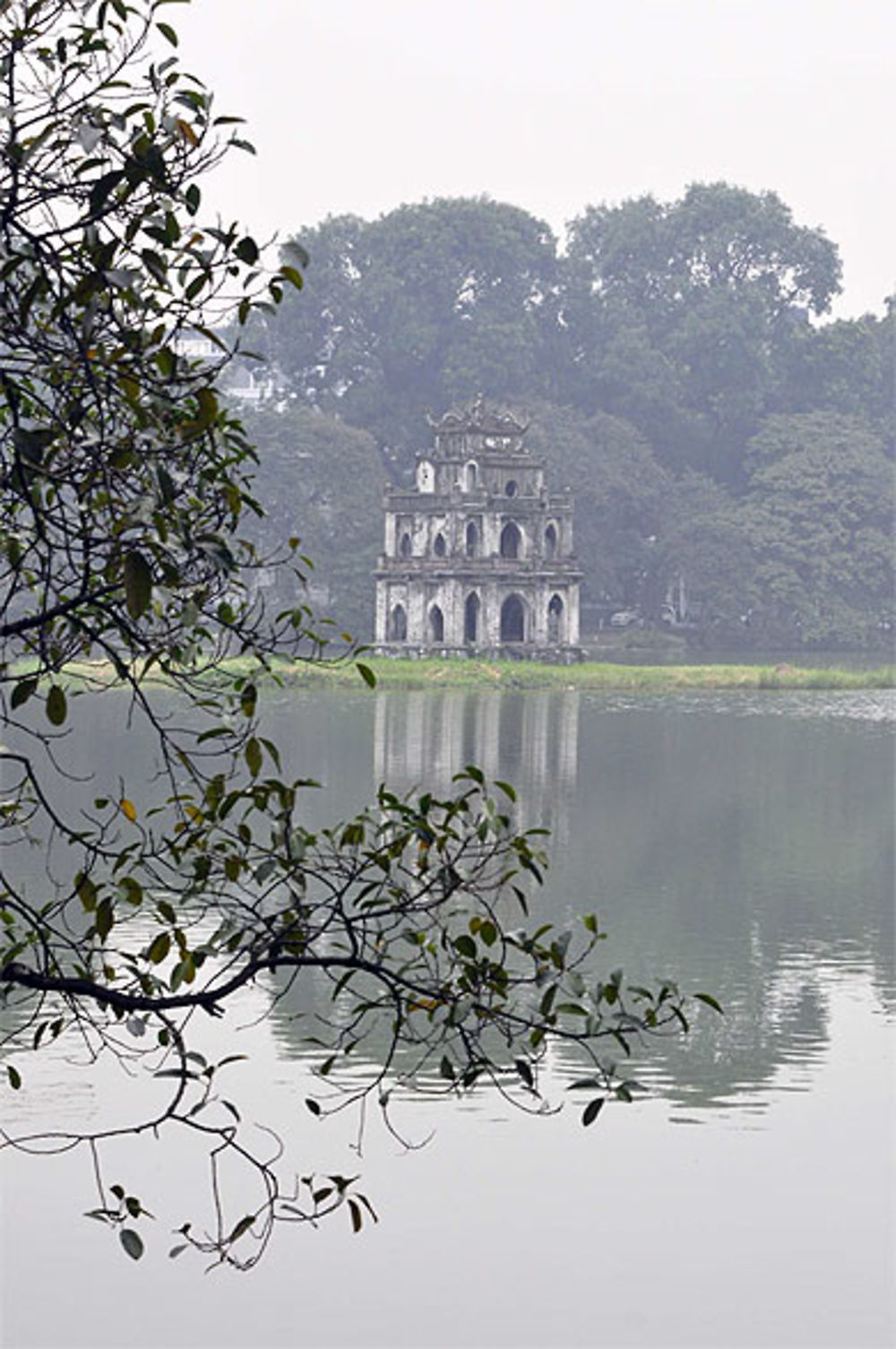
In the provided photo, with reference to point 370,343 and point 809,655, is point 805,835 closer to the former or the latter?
point 809,655

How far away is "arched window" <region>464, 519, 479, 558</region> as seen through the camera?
176ft

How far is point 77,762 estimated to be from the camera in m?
25.9

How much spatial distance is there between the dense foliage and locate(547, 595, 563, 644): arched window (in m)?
5.78

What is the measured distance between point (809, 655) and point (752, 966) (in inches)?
1860

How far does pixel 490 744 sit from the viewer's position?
30.7 metres

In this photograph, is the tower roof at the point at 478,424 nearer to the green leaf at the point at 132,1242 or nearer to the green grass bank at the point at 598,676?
the green grass bank at the point at 598,676

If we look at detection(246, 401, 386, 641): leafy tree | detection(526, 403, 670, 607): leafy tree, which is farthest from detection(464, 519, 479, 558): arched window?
detection(526, 403, 670, 607): leafy tree

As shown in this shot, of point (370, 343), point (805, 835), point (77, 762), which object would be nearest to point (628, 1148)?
point (805, 835)

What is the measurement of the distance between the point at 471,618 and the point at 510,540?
2.18 m

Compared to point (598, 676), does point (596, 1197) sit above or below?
below

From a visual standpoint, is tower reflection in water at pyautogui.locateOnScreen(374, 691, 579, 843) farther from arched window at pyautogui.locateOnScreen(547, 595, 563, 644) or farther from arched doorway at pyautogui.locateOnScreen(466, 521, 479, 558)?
arched doorway at pyautogui.locateOnScreen(466, 521, 479, 558)

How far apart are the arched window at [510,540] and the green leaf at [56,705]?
4937 cm

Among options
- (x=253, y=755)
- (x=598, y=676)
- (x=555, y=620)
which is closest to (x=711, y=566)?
(x=555, y=620)

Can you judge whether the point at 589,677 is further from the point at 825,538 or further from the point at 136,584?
the point at 136,584
